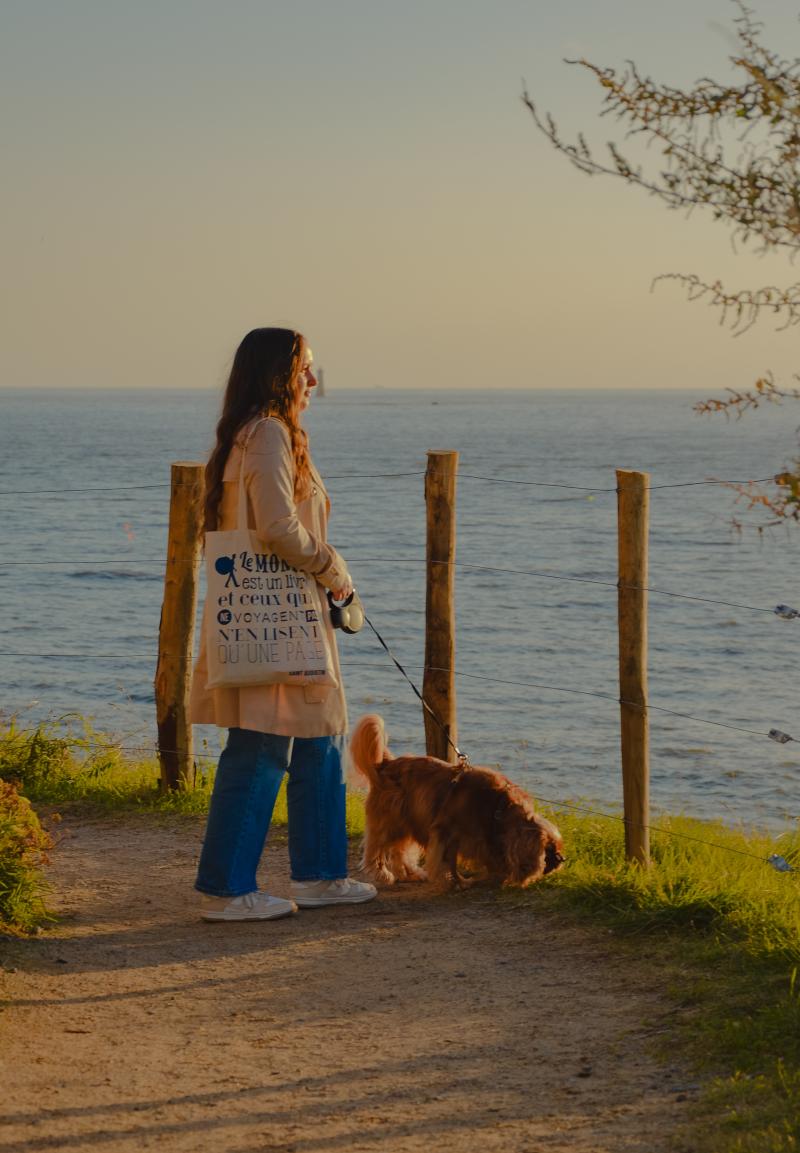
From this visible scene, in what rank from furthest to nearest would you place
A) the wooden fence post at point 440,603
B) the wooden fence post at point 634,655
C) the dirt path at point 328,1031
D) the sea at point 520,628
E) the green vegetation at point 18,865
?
the sea at point 520,628
the wooden fence post at point 440,603
the wooden fence post at point 634,655
the green vegetation at point 18,865
the dirt path at point 328,1031

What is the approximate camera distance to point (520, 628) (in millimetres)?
24953

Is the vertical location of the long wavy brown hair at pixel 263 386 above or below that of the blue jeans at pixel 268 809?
above

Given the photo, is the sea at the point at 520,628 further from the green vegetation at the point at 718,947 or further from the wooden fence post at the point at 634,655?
the green vegetation at the point at 718,947

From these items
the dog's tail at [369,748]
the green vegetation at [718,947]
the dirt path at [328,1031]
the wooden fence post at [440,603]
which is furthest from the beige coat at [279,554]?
the green vegetation at [718,947]

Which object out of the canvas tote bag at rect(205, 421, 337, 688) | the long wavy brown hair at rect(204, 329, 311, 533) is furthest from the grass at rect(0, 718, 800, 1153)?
the long wavy brown hair at rect(204, 329, 311, 533)

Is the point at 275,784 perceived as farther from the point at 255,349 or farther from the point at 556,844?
the point at 255,349

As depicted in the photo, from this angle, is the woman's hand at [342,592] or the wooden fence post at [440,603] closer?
the woman's hand at [342,592]

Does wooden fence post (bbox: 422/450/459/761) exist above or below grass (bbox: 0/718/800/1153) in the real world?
above

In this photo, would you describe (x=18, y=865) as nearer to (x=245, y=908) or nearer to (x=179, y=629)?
(x=245, y=908)

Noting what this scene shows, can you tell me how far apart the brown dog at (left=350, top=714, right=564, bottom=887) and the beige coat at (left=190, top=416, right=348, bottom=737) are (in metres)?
0.50

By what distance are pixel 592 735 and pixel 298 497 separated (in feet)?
36.7

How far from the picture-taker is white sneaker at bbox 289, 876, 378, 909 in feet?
17.9

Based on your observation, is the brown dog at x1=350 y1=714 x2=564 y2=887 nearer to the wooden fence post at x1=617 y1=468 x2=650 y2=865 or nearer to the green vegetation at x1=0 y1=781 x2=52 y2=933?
the wooden fence post at x1=617 y1=468 x2=650 y2=865

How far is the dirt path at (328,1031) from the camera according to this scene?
11.6ft
